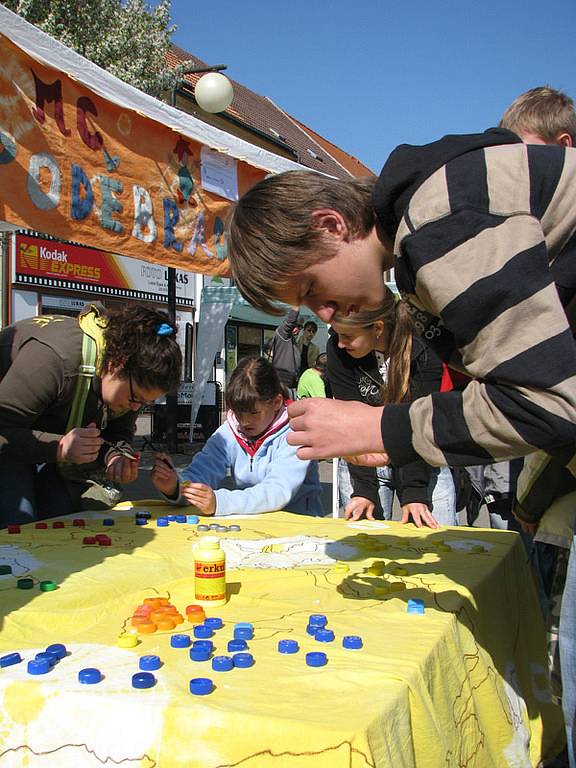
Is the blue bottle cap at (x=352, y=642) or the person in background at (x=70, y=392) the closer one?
the blue bottle cap at (x=352, y=642)

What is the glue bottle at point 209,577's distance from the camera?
160 centimetres

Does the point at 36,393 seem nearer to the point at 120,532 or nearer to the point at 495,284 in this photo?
the point at 120,532

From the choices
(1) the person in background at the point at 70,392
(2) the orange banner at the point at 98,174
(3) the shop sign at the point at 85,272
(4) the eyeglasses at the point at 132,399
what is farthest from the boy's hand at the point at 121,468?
(3) the shop sign at the point at 85,272

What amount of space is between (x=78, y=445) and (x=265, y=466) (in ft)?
2.92

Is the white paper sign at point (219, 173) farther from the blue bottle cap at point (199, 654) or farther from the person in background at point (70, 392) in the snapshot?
the blue bottle cap at point (199, 654)

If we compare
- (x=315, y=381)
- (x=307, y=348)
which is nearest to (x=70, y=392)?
(x=315, y=381)

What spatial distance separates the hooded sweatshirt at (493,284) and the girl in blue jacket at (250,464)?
68.5 inches

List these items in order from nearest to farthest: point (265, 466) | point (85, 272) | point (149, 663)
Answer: point (149, 663)
point (265, 466)
point (85, 272)

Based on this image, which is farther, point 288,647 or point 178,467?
point 178,467

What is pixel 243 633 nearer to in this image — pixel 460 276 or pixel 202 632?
pixel 202 632

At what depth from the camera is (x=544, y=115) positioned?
2404 mm

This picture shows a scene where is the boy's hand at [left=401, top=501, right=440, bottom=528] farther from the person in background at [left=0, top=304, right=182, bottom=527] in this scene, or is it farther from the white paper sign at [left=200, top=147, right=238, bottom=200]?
the white paper sign at [left=200, top=147, right=238, bottom=200]

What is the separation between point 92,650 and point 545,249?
1.04 m

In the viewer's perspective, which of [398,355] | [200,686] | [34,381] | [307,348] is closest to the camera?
[200,686]
